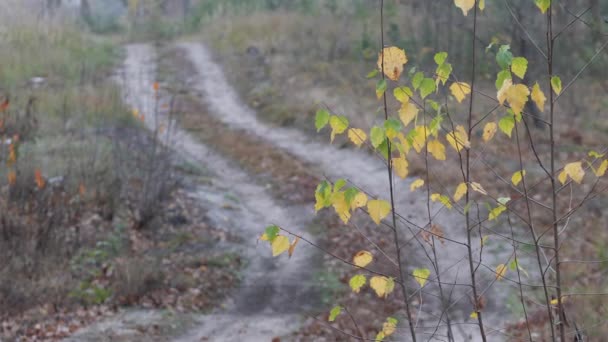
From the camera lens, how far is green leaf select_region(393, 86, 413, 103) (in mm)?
2615

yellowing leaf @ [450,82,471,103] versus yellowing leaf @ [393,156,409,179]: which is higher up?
yellowing leaf @ [450,82,471,103]

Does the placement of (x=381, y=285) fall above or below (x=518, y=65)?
below

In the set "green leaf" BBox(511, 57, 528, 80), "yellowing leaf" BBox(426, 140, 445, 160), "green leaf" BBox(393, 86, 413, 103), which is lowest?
"yellowing leaf" BBox(426, 140, 445, 160)

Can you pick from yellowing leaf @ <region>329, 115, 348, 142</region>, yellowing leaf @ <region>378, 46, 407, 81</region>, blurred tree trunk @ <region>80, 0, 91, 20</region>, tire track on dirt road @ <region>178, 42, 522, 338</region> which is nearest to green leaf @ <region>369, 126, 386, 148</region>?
yellowing leaf @ <region>329, 115, 348, 142</region>

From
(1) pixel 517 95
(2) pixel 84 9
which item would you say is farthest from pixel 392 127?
(2) pixel 84 9

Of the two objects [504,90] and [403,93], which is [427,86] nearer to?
[403,93]

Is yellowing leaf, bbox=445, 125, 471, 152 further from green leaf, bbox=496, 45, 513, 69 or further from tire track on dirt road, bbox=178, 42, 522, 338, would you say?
tire track on dirt road, bbox=178, 42, 522, 338

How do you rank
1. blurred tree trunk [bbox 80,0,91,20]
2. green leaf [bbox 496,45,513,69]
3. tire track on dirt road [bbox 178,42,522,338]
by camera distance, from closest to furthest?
green leaf [bbox 496,45,513,69], tire track on dirt road [bbox 178,42,522,338], blurred tree trunk [bbox 80,0,91,20]

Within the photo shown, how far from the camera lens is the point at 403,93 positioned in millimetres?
2654

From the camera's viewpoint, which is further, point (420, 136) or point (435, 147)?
point (435, 147)

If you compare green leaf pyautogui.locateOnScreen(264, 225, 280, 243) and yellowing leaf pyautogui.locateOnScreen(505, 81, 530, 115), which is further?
green leaf pyautogui.locateOnScreen(264, 225, 280, 243)

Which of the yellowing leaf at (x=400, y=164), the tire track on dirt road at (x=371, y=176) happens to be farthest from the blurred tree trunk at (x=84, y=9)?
the yellowing leaf at (x=400, y=164)

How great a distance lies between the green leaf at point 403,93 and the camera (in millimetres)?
2615

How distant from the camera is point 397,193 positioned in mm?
11336
